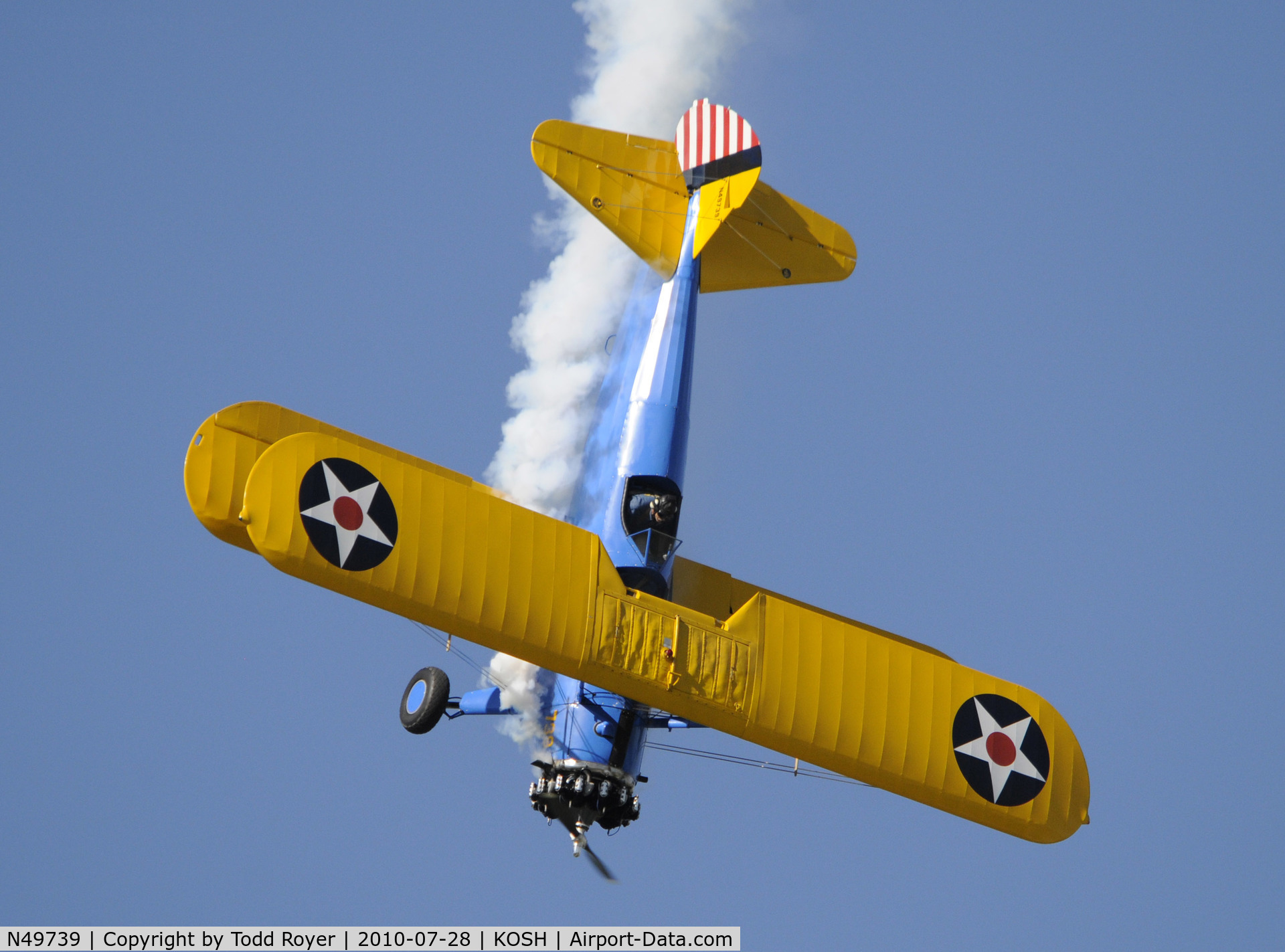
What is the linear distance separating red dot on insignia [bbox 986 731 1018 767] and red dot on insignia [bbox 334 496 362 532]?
1053 centimetres

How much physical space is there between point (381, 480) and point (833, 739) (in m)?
7.69

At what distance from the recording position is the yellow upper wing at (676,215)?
34.9 m

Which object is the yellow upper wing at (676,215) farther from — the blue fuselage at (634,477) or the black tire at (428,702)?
the black tire at (428,702)

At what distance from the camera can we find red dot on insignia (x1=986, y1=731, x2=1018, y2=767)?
32219mm

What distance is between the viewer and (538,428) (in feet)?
115

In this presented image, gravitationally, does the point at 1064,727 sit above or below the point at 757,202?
below

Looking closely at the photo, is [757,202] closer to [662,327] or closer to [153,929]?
[662,327]

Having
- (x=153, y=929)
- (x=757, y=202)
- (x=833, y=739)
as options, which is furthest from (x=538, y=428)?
(x=153, y=929)

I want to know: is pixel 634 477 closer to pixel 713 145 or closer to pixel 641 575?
pixel 641 575

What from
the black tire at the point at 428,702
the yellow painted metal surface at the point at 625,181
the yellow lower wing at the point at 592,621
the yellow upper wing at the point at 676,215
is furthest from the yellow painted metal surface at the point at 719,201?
the black tire at the point at 428,702

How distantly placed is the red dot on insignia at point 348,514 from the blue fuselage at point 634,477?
197 inches

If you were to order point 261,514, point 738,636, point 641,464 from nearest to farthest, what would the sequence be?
point 261,514 < point 738,636 < point 641,464

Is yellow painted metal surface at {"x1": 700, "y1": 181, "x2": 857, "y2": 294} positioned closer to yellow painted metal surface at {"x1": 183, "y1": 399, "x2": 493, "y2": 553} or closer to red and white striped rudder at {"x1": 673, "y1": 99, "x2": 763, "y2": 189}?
red and white striped rudder at {"x1": 673, "y1": 99, "x2": 763, "y2": 189}


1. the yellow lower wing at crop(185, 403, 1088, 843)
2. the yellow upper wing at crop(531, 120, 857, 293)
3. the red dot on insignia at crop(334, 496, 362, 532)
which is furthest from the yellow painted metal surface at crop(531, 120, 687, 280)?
the red dot on insignia at crop(334, 496, 362, 532)
